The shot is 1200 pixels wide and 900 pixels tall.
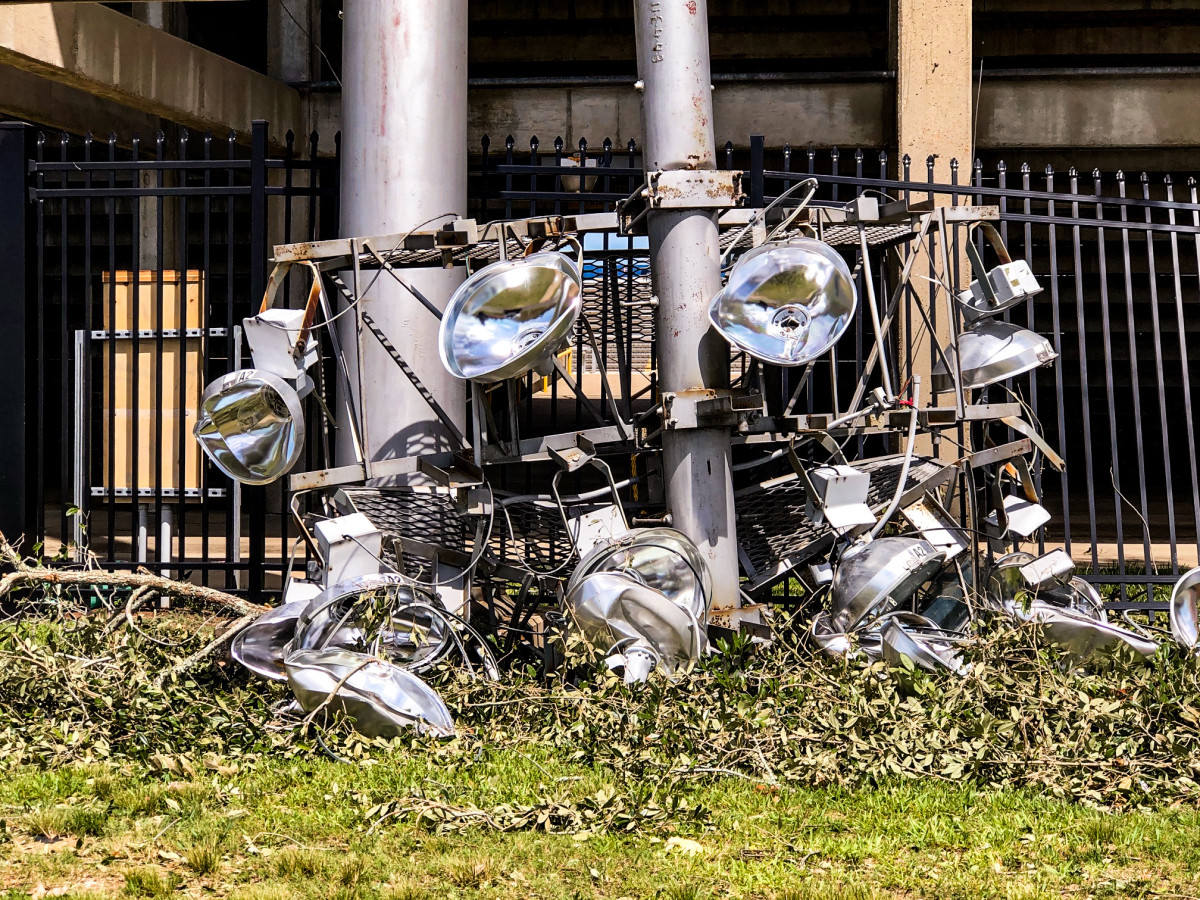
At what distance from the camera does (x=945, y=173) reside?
27.6ft

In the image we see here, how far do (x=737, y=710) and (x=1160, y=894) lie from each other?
4.45 ft

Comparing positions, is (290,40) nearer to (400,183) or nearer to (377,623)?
(400,183)

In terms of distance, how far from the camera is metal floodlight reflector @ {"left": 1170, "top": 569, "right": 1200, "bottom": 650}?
453cm

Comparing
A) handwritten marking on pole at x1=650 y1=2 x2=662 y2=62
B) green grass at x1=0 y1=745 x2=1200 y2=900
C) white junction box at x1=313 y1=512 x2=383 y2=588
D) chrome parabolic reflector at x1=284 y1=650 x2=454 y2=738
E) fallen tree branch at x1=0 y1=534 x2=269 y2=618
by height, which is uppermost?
handwritten marking on pole at x1=650 y1=2 x2=662 y2=62

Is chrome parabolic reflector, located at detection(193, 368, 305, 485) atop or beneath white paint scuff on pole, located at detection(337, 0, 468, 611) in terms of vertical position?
beneath

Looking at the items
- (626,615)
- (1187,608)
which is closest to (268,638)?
(626,615)

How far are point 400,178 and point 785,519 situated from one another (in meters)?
2.33

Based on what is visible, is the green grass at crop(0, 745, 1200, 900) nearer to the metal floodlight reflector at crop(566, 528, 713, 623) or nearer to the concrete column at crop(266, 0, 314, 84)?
the metal floodlight reflector at crop(566, 528, 713, 623)

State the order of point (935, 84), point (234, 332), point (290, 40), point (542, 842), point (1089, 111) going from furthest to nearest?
point (290, 40) → point (1089, 111) → point (935, 84) → point (234, 332) → point (542, 842)

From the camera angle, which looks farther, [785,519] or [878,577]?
[785,519]

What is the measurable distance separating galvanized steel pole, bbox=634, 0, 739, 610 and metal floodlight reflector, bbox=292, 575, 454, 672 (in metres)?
1.05

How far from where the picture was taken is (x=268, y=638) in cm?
447

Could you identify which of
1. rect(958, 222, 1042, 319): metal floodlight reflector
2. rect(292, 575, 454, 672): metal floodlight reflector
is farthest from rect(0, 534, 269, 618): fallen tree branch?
rect(958, 222, 1042, 319): metal floodlight reflector

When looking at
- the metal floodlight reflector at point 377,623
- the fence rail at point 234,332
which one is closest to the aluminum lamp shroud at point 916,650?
the fence rail at point 234,332
